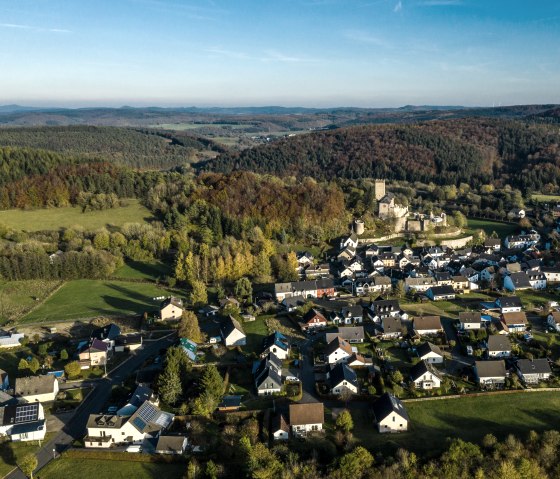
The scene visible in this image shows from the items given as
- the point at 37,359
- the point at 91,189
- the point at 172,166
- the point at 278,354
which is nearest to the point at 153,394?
the point at 278,354

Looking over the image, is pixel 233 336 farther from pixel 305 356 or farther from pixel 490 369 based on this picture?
pixel 490 369

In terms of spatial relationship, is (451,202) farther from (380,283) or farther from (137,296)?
(137,296)

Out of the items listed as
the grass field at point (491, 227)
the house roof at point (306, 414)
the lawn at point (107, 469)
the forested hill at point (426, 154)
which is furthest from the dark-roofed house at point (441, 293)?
the forested hill at point (426, 154)

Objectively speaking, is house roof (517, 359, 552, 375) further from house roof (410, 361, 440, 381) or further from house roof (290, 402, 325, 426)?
house roof (290, 402, 325, 426)

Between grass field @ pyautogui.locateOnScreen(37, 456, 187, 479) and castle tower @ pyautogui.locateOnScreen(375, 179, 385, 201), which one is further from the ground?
castle tower @ pyautogui.locateOnScreen(375, 179, 385, 201)

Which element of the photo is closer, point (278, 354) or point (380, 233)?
point (278, 354)

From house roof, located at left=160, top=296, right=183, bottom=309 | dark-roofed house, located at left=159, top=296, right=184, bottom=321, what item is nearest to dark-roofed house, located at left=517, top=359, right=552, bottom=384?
dark-roofed house, located at left=159, top=296, right=184, bottom=321

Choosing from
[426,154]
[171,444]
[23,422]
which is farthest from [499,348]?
[426,154]
